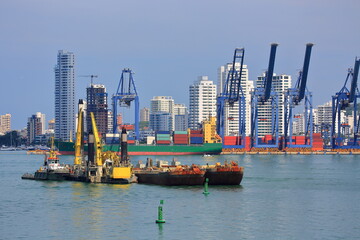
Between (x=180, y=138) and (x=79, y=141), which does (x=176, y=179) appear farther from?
(x=180, y=138)

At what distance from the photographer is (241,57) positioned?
16138 cm

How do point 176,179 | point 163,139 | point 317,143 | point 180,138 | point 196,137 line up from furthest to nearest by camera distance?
point 317,143, point 180,138, point 196,137, point 163,139, point 176,179

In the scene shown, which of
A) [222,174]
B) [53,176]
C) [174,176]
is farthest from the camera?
[53,176]

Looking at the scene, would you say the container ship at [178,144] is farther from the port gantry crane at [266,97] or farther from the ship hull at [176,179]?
the ship hull at [176,179]

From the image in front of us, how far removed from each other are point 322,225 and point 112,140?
412 feet

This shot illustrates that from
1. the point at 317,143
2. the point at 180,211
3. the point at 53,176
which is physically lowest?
the point at 180,211

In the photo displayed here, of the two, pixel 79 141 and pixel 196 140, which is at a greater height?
pixel 196 140

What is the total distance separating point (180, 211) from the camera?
165 feet

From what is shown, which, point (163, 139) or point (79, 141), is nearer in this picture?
point (79, 141)

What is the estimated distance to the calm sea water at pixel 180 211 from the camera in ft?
138

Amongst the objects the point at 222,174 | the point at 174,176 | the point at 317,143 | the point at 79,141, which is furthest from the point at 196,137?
the point at 174,176

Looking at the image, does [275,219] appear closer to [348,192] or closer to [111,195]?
[111,195]

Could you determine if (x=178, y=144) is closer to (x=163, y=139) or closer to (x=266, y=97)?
(x=163, y=139)

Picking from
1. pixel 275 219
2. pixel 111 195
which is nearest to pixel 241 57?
pixel 111 195
